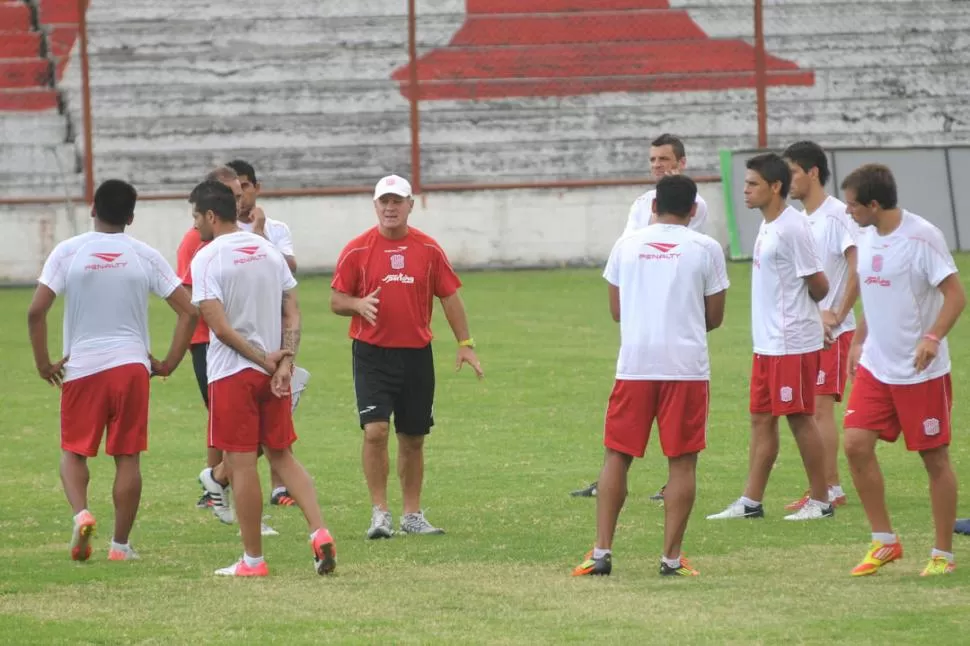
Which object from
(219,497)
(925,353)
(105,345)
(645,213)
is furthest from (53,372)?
(925,353)

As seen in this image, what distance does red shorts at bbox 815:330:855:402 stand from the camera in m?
10.2

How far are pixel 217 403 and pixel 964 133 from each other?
2211 centimetres

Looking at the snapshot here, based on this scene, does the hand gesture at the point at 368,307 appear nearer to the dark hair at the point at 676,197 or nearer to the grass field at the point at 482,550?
the grass field at the point at 482,550

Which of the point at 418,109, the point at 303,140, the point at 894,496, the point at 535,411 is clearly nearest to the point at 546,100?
the point at 418,109

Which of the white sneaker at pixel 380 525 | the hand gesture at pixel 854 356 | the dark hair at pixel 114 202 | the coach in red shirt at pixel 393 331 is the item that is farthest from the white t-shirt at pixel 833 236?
the dark hair at pixel 114 202

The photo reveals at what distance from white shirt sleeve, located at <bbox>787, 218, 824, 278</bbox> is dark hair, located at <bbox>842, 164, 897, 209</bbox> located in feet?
5.44

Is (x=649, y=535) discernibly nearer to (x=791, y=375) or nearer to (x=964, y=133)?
(x=791, y=375)

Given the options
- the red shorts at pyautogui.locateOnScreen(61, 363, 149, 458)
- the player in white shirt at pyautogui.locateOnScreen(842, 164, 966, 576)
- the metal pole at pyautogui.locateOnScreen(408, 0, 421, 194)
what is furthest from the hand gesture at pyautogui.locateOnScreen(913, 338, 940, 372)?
the metal pole at pyautogui.locateOnScreen(408, 0, 421, 194)

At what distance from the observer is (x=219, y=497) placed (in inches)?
393

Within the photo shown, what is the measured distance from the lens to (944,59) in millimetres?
28609

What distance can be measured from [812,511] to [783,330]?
1.03m

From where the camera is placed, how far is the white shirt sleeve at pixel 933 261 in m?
7.77

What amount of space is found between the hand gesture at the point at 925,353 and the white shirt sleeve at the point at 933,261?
28cm

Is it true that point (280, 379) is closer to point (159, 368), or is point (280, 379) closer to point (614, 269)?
point (159, 368)
